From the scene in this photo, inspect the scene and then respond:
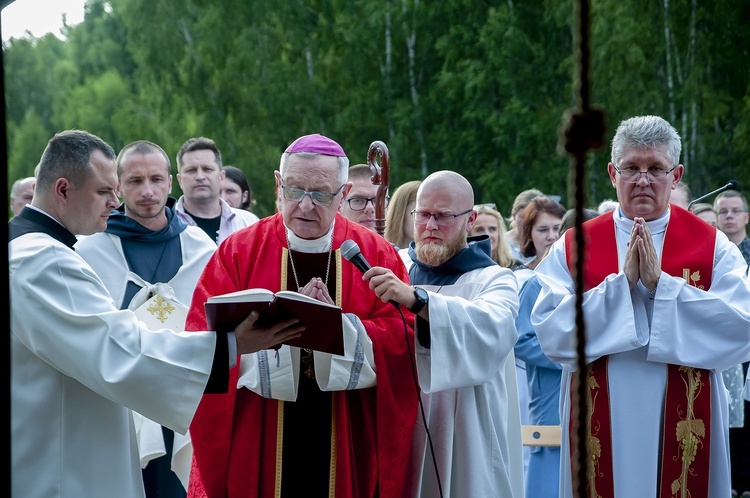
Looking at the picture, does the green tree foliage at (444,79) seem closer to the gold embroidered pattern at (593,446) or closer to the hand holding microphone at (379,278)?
the gold embroidered pattern at (593,446)

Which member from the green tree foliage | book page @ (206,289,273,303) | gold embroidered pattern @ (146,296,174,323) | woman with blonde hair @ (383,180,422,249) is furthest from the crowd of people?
the green tree foliage

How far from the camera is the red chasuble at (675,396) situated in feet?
16.6

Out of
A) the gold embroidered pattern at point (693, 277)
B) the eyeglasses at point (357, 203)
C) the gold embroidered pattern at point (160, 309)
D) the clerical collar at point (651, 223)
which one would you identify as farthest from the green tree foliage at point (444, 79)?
the gold embroidered pattern at point (693, 277)

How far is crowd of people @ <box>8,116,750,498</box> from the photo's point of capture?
13.0 feet

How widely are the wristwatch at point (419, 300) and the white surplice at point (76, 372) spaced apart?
0.94 metres

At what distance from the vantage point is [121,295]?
247 inches

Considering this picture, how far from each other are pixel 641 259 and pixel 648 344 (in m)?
0.41

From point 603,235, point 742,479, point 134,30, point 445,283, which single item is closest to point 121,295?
point 445,283

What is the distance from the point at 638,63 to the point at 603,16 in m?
1.28

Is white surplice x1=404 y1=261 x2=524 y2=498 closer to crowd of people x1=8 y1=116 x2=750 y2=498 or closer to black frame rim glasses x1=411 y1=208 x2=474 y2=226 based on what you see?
crowd of people x1=8 y1=116 x2=750 y2=498

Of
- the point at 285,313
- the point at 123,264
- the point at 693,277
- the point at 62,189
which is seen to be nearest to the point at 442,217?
the point at 693,277

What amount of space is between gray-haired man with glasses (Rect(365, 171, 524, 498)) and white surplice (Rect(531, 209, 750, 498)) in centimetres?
28

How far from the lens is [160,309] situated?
20.1 feet

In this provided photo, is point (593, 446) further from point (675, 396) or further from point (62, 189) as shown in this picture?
point (62, 189)
